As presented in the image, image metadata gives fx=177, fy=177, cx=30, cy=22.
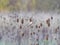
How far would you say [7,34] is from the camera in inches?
78.7

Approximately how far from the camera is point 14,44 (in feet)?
6.54

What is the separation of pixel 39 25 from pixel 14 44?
35cm

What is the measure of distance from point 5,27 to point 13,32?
106 mm

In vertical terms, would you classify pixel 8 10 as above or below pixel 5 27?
above

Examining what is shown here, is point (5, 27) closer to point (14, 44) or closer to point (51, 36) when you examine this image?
point (14, 44)

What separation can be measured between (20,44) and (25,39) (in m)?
0.08

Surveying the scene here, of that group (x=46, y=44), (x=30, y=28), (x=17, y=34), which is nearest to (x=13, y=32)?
(x=17, y=34)

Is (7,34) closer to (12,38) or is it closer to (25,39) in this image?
(12,38)

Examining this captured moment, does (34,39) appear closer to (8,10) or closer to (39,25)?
(39,25)

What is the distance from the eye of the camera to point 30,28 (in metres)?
2.00

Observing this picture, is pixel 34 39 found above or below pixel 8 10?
below

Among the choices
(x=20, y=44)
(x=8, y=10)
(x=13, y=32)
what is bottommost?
(x=20, y=44)

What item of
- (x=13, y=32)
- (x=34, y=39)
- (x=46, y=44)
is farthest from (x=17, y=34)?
(x=46, y=44)

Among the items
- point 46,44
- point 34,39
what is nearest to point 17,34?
point 34,39
